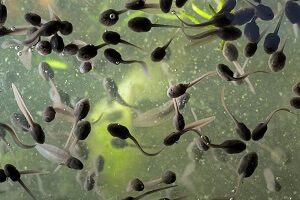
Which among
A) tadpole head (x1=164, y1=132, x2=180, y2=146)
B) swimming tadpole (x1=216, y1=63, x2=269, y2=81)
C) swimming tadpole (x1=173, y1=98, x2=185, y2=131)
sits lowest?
tadpole head (x1=164, y1=132, x2=180, y2=146)

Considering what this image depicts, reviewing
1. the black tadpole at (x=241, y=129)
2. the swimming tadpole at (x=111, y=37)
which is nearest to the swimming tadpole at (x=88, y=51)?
the swimming tadpole at (x=111, y=37)

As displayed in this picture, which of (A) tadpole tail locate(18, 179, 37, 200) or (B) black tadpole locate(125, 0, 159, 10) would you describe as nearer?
(B) black tadpole locate(125, 0, 159, 10)

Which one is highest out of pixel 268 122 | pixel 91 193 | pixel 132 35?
pixel 132 35

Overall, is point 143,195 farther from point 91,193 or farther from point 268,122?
point 268,122

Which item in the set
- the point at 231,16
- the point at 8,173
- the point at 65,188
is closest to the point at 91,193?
the point at 65,188

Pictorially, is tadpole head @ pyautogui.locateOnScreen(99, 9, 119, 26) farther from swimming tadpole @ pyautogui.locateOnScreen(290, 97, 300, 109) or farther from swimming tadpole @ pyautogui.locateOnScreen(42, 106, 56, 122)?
swimming tadpole @ pyautogui.locateOnScreen(290, 97, 300, 109)

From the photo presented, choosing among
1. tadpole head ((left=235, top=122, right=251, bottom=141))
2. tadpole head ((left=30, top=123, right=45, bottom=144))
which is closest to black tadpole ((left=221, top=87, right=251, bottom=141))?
tadpole head ((left=235, top=122, right=251, bottom=141))
